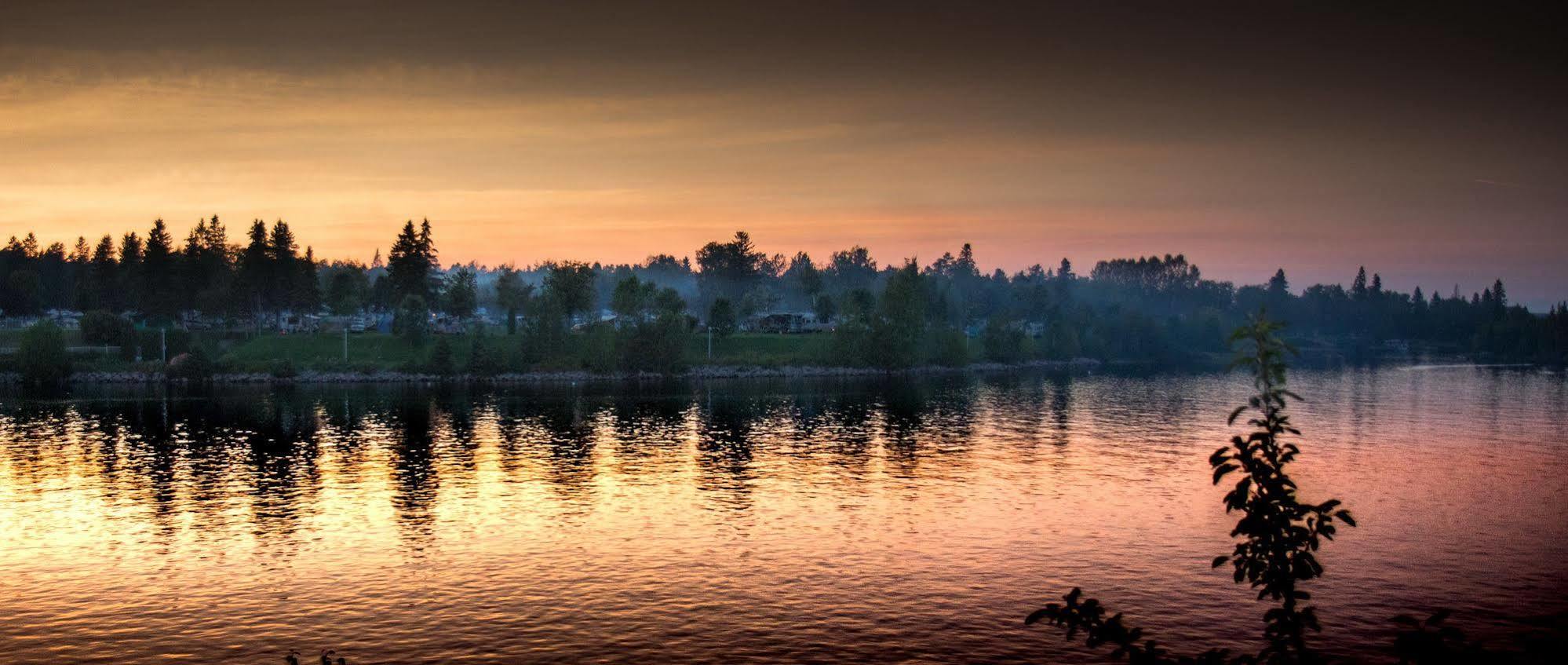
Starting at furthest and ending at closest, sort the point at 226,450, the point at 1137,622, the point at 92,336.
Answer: the point at 92,336
the point at 226,450
the point at 1137,622

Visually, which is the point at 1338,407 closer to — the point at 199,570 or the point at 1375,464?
the point at 1375,464

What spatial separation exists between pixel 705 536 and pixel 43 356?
150220mm

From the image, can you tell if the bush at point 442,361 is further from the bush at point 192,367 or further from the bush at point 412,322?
the bush at point 192,367

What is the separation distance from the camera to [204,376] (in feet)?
555

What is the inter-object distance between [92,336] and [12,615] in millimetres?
164993

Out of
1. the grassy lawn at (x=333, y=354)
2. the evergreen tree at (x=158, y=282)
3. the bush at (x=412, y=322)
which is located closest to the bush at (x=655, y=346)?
the grassy lawn at (x=333, y=354)

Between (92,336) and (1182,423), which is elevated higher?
(92,336)

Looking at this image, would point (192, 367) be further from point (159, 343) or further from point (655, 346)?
point (655, 346)

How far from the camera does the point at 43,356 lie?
160 m

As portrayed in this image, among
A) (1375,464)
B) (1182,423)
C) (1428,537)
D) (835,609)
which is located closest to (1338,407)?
(1182,423)

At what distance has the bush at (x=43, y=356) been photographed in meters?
159

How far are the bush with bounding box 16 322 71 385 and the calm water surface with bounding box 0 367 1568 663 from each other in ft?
192

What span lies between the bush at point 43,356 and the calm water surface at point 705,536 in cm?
5851

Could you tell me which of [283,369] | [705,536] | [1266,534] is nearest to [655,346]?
[283,369]
